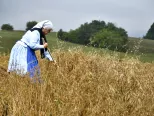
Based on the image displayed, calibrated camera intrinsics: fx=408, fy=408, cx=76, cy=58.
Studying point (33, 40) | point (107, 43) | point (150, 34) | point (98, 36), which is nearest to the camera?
point (33, 40)

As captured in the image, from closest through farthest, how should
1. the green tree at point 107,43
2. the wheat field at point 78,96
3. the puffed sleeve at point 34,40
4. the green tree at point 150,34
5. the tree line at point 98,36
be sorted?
the wheat field at point 78,96 → the puffed sleeve at point 34,40 → the green tree at point 107,43 → the tree line at point 98,36 → the green tree at point 150,34

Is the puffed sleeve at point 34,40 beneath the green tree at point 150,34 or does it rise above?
→ above

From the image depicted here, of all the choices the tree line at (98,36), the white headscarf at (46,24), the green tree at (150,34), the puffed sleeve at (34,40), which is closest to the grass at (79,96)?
the puffed sleeve at (34,40)

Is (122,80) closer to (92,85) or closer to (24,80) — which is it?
(92,85)

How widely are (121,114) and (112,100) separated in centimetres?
21

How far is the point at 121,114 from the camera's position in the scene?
4273 millimetres

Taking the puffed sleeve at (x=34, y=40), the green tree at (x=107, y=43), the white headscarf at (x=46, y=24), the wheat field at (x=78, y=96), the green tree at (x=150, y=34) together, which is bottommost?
the green tree at (x=150, y=34)

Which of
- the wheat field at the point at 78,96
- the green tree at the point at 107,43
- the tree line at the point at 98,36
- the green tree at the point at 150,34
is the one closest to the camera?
the wheat field at the point at 78,96

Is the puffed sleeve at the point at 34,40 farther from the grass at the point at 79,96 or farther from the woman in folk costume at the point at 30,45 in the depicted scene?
the grass at the point at 79,96

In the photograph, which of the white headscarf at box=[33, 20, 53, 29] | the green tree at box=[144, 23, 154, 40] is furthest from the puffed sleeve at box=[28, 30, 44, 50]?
the green tree at box=[144, 23, 154, 40]

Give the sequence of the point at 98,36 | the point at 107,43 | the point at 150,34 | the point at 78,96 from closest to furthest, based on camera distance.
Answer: the point at 78,96
the point at 107,43
the point at 98,36
the point at 150,34

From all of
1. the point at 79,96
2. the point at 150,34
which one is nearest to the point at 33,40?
the point at 79,96

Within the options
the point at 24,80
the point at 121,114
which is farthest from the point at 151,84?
the point at 24,80

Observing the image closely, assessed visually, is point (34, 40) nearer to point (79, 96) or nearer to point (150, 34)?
point (79, 96)
